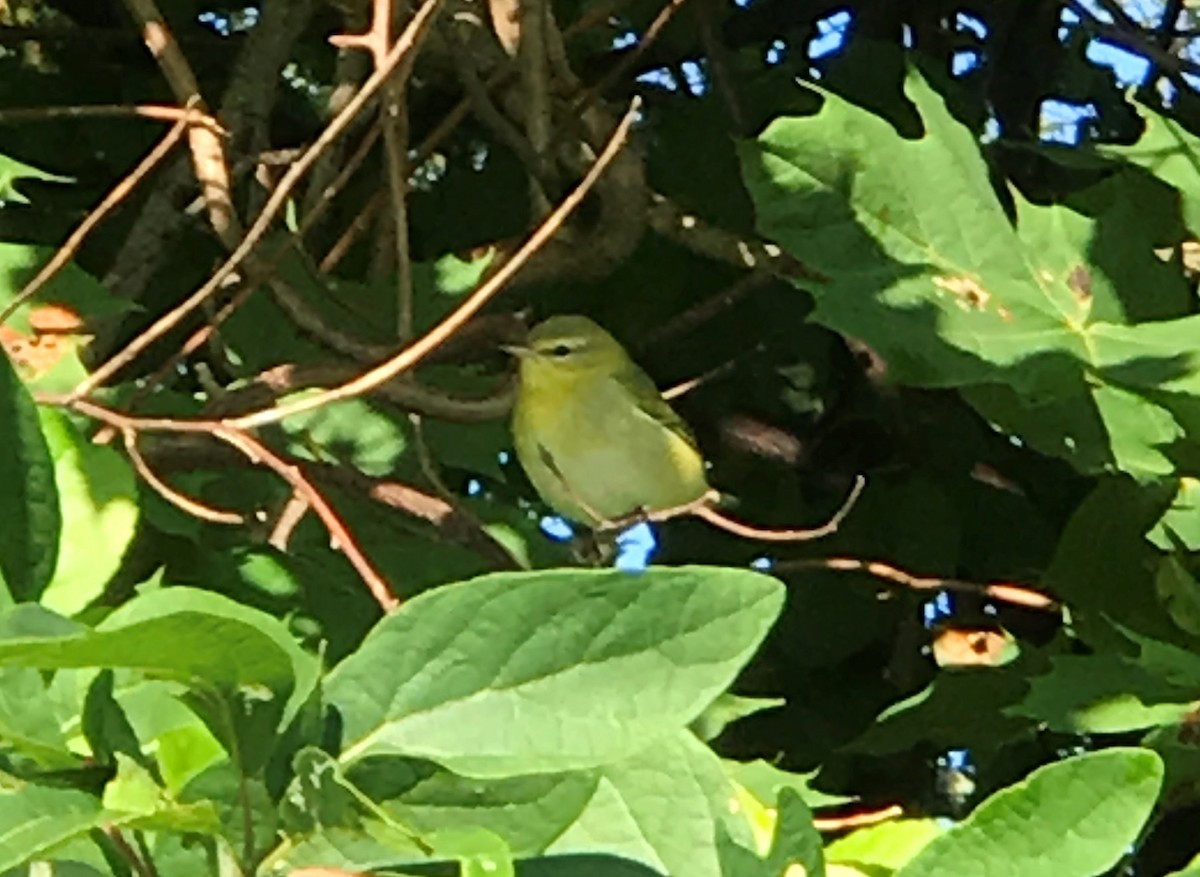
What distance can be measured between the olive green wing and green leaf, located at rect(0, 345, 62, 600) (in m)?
1.40

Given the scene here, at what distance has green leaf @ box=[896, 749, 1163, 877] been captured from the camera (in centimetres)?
62

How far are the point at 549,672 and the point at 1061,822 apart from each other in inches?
6.2

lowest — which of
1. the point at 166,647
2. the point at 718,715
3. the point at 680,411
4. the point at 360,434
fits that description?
the point at 680,411

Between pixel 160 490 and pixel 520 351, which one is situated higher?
pixel 160 490

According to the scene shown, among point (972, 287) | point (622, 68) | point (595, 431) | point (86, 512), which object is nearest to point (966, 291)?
point (972, 287)

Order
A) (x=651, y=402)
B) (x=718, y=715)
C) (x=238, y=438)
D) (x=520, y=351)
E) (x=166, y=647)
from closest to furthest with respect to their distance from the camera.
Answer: (x=166, y=647) → (x=238, y=438) → (x=718, y=715) → (x=520, y=351) → (x=651, y=402)

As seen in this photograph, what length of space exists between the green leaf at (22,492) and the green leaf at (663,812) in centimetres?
19

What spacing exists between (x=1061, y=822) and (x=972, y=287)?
79cm

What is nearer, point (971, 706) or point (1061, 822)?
point (1061, 822)

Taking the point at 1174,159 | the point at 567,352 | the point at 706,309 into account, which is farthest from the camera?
the point at 567,352

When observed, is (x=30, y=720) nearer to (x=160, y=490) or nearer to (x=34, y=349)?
(x=160, y=490)

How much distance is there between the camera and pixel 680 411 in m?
2.12

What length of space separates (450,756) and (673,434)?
163 cm

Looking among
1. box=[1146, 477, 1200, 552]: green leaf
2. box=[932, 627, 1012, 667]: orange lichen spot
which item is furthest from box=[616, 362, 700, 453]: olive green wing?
box=[1146, 477, 1200, 552]: green leaf
